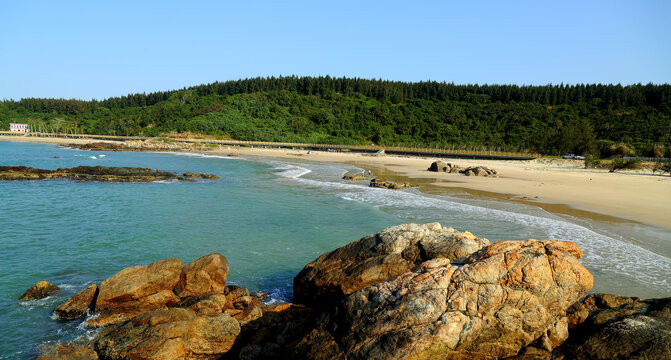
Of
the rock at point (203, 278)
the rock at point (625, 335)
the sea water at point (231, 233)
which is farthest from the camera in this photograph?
the sea water at point (231, 233)

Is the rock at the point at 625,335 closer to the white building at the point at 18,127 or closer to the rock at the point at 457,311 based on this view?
the rock at the point at 457,311

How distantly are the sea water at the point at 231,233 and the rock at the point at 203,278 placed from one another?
39.6 inches

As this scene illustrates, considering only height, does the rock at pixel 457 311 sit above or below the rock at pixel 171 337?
above

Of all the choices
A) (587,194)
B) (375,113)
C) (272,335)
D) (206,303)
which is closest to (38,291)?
(206,303)

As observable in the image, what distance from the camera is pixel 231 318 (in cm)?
704

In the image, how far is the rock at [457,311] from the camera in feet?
16.0

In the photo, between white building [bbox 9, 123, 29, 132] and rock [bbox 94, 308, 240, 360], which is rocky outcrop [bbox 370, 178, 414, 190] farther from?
white building [bbox 9, 123, 29, 132]

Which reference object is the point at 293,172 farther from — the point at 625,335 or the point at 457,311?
the point at 625,335

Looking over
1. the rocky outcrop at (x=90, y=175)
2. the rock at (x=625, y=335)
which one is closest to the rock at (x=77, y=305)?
the rock at (x=625, y=335)

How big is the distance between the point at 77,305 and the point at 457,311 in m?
7.73

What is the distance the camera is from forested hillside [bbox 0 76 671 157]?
103562mm

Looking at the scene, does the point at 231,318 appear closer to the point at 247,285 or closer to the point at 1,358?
the point at 247,285

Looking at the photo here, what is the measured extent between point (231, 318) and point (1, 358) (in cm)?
385

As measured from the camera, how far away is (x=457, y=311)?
16.7 feet
